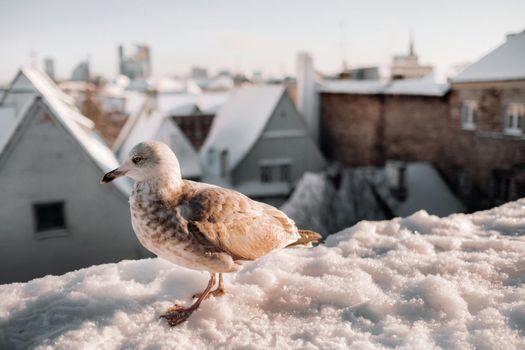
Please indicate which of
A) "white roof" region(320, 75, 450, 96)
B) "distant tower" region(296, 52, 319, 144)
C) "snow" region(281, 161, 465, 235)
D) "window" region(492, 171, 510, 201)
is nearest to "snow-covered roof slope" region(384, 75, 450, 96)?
"white roof" region(320, 75, 450, 96)

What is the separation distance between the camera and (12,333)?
2.69 m

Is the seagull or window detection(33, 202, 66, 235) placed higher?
the seagull

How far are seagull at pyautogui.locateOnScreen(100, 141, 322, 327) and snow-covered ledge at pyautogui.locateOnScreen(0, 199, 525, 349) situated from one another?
23cm

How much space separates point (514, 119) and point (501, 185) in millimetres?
2550

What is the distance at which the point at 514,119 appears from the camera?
54.9 ft

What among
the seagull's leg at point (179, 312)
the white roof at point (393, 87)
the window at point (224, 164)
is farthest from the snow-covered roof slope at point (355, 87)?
the seagull's leg at point (179, 312)

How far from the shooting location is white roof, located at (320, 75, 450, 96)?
2021cm

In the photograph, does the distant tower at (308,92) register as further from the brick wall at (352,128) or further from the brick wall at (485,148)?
the brick wall at (485,148)

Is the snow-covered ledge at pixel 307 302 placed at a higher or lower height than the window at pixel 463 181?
higher

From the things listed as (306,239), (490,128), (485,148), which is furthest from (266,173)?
(306,239)

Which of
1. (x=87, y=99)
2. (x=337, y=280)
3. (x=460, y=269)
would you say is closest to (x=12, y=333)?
(x=337, y=280)

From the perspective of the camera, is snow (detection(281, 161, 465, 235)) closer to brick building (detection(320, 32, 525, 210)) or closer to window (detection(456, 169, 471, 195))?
window (detection(456, 169, 471, 195))

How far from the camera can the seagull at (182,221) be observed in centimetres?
288

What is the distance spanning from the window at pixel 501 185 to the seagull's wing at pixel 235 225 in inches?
646
